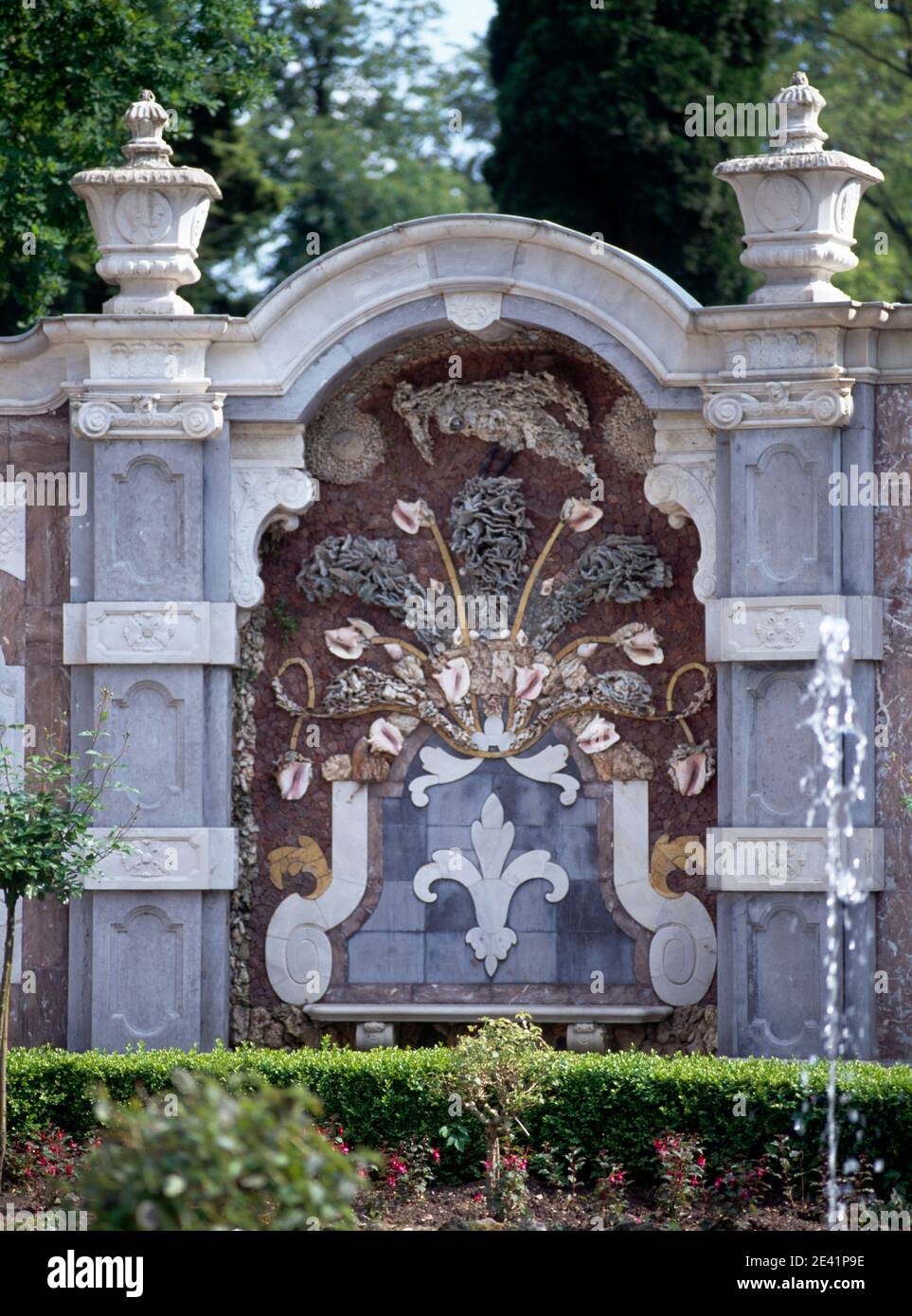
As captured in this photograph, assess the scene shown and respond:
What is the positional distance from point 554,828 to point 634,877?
1.64 ft

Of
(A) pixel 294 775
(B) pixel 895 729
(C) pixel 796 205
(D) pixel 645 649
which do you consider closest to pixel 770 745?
(B) pixel 895 729

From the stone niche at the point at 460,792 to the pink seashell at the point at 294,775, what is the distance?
0.03 m

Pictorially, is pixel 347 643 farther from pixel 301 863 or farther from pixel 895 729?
pixel 895 729

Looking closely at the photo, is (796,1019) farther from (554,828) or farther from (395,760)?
(395,760)

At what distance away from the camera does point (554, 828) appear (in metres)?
11.7

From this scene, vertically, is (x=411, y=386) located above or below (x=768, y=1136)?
above

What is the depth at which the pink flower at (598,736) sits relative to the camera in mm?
11594

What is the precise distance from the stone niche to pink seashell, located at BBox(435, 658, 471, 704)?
213mm

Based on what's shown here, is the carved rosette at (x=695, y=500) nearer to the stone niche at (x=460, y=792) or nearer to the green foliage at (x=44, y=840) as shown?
the stone niche at (x=460, y=792)

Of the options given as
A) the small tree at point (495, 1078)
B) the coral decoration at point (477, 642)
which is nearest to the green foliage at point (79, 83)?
the coral decoration at point (477, 642)

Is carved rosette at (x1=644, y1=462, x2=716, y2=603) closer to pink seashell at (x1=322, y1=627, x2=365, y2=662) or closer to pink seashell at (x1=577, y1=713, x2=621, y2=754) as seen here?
pink seashell at (x1=577, y1=713, x2=621, y2=754)
